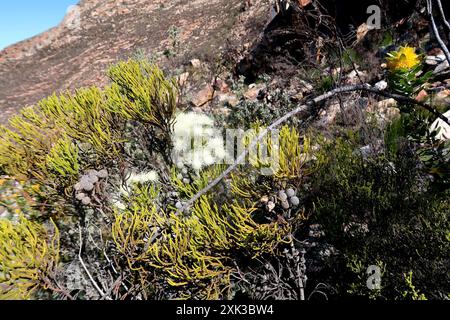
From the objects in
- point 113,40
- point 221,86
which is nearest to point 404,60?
point 221,86

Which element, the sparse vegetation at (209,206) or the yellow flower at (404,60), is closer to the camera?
the yellow flower at (404,60)

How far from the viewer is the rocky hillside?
14617 mm

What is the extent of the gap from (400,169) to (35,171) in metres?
3.16

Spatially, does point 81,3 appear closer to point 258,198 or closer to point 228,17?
point 228,17

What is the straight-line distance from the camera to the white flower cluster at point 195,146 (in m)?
3.05

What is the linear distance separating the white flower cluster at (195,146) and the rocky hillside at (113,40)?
27.9 ft

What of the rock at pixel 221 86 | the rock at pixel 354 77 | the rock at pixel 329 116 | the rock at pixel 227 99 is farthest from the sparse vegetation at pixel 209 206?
the rock at pixel 221 86

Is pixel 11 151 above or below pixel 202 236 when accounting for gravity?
above

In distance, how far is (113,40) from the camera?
21109mm

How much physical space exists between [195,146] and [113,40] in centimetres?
2118

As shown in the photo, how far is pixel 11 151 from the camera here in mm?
2367

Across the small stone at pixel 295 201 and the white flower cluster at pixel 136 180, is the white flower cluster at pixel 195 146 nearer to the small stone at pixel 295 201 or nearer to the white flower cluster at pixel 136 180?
the white flower cluster at pixel 136 180

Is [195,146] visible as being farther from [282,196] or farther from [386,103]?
[386,103]
